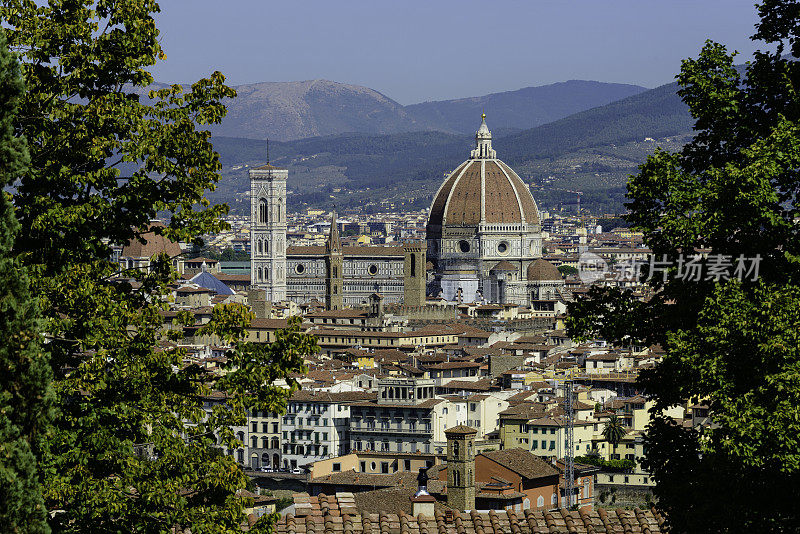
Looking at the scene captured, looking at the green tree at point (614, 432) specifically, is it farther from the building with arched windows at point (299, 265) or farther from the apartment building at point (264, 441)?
the building with arched windows at point (299, 265)

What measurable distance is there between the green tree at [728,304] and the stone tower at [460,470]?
15491mm

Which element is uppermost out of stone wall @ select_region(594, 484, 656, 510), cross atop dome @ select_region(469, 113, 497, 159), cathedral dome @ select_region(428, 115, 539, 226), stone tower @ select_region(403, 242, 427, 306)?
cross atop dome @ select_region(469, 113, 497, 159)

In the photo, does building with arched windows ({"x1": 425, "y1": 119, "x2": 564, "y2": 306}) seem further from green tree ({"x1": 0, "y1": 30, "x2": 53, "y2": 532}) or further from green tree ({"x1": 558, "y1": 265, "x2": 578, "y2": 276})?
green tree ({"x1": 0, "y1": 30, "x2": 53, "y2": 532})

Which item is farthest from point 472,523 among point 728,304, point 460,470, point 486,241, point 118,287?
point 486,241

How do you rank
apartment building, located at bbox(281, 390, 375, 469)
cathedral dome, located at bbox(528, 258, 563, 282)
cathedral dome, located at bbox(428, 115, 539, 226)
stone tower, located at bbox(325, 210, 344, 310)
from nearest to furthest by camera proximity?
1. apartment building, located at bbox(281, 390, 375, 469)
2. stone tower, located at bbox(325, 210, 344, 310)
3. cathedral dome, located at bbox(528, 258, 563, 282)
4. cathedral dome, located at bbox(428, 115, 539, 226)

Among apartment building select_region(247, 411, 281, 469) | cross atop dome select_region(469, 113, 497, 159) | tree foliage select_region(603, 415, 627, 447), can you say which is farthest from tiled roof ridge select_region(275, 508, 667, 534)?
cross atop dome select_region(469, 113, 497, 159)

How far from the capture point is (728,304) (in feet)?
34.4

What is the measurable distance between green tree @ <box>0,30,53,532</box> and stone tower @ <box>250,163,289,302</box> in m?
134

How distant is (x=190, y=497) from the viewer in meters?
10.0

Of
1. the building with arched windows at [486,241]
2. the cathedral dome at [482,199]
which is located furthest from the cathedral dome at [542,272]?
the cathedral dome at [482,199]

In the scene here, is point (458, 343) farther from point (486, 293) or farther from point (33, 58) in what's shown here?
point (33, 58)

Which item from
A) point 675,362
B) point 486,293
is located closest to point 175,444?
point 675,362

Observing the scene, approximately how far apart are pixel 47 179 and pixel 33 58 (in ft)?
2.53

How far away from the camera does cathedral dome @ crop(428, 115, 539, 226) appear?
476 ft
